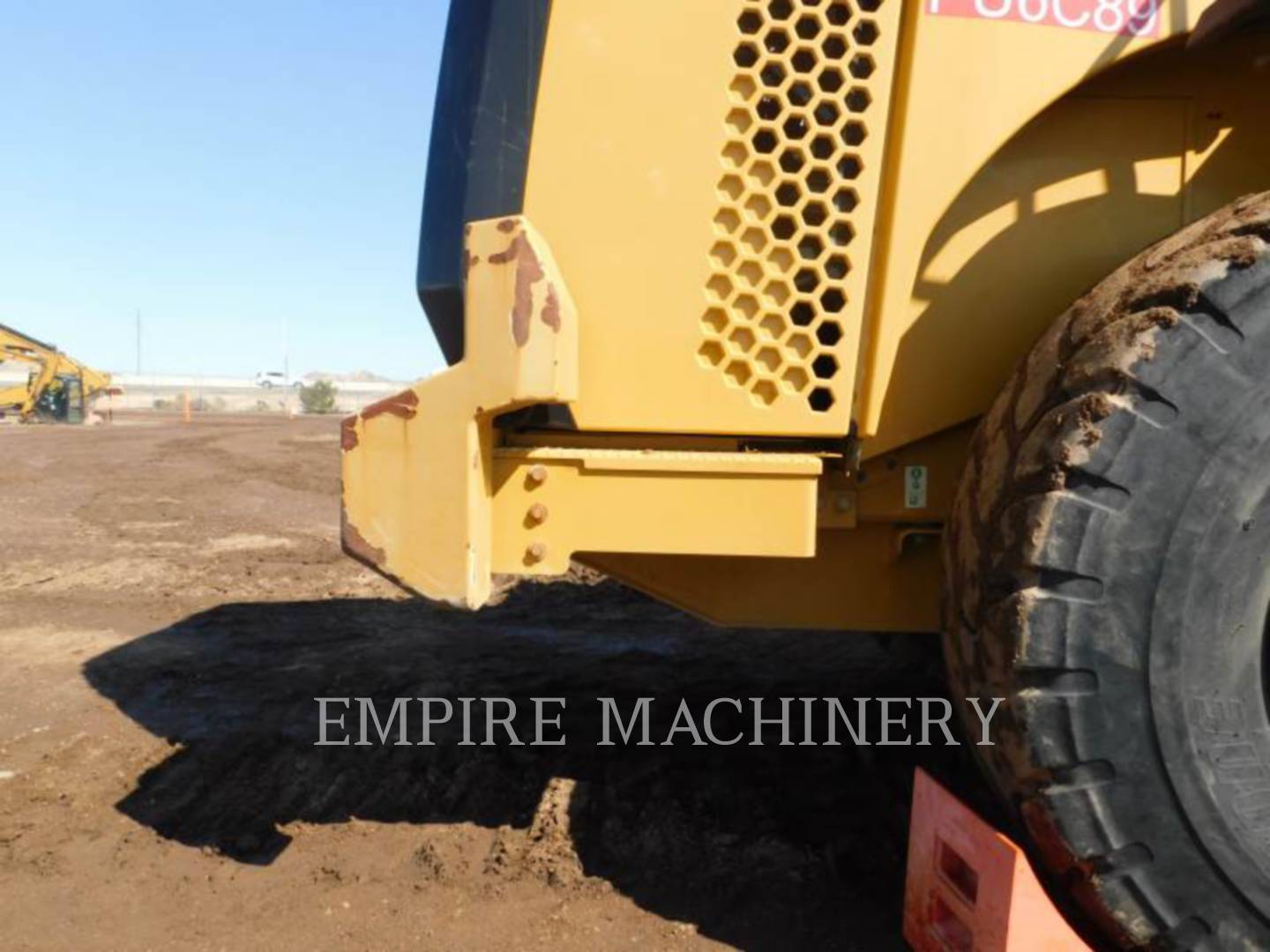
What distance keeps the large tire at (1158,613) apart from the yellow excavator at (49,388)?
35.2 meters

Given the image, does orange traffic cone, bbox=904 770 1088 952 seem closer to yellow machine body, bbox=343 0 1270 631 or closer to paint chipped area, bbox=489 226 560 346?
yellow machine body, bbox=343 0 1270 631

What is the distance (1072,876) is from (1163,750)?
0.29 meters

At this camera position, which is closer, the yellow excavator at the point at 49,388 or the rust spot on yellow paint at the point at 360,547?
the rust spot on yellow paint at the point at 360,547

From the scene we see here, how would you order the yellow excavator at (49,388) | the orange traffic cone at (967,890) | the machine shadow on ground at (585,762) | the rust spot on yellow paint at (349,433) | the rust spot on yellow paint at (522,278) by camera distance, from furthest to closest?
the yellow excavator at (49,388) → the machine shadow on ground at (585,762) → the rust spot on yellow paint at (349,433) → the rust spot on yellow paint at (522,278) → the orange traffic cone at (967,890)

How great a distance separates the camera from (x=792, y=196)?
7.89ft

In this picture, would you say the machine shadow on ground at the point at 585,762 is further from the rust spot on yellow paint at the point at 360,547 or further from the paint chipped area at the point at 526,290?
the paint chipped area at the point at 526,290

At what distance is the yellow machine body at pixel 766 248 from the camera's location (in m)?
2.33

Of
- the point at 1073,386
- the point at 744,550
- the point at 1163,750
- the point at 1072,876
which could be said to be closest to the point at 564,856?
the point at 744,550

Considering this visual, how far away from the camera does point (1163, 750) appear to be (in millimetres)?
1925

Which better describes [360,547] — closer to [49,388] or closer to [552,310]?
[552,310]

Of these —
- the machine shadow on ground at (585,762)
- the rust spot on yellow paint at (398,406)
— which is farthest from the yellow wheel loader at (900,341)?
the machine shadow on ground at (585,762)

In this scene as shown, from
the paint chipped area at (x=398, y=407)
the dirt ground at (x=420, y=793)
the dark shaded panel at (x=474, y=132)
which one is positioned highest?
the dark shaded panel at (x=474, y=132)

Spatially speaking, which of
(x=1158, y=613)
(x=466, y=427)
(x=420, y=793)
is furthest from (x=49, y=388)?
(x=1158, y=613)

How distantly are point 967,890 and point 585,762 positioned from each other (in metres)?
1.68
